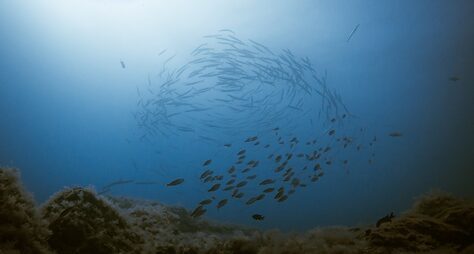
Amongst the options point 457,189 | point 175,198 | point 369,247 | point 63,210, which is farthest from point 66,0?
point 175,198

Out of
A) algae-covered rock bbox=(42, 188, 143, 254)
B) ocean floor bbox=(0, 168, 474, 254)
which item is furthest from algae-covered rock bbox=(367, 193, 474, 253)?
algae-covered rock bbox=(42, 188, 143, 254)

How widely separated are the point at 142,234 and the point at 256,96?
18268 millimetres

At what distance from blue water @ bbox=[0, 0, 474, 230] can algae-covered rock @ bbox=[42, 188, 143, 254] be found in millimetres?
750

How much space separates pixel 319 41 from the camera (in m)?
16.2

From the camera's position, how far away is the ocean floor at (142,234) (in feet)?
12.9

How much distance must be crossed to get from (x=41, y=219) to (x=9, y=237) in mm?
535

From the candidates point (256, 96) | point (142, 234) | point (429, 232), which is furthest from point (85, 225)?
point (256, 96)

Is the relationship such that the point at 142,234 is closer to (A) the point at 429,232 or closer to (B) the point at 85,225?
(B) the point at 85,225

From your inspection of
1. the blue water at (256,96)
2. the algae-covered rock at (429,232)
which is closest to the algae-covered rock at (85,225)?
the blue water at (256,96)

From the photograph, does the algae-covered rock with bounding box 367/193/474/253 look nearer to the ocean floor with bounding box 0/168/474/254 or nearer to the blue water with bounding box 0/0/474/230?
the ocean floor with bounding box 0/168/474/254

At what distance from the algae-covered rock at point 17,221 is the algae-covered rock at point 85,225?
35cm

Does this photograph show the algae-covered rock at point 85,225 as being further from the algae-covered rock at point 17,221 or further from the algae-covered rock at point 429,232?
the algae-covered rock at point 429,232

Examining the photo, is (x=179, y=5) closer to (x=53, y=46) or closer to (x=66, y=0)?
(x=66, y=0)

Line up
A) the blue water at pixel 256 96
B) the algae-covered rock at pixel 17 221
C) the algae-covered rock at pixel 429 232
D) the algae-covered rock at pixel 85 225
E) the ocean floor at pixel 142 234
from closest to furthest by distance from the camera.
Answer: the algae-covered rock at pixel 17 221 → the ocean floor at pixel 142 234 → the algae-covered rock at pixel 85 225 → the algae-covered rock at pixel 429 232 → the blue water at pixel 256 96
